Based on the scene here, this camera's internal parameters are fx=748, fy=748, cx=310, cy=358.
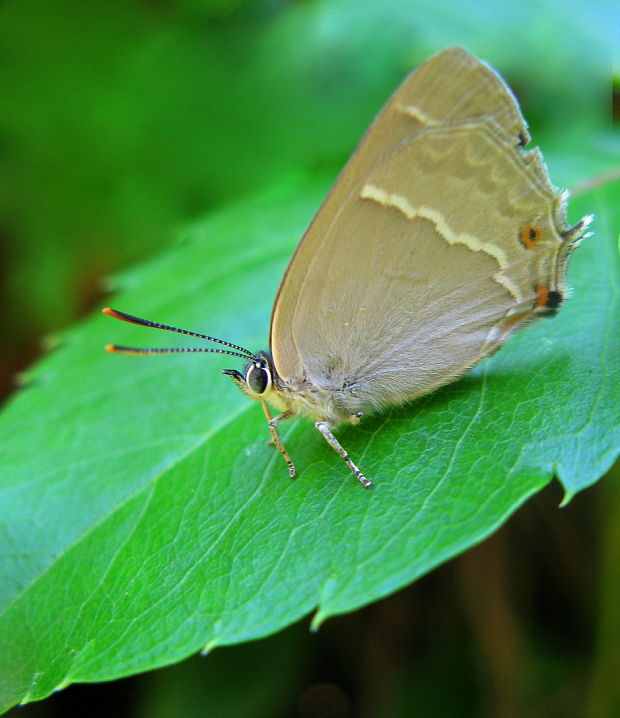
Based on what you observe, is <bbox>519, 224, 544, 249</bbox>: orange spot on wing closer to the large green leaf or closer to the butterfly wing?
the butterfly wing

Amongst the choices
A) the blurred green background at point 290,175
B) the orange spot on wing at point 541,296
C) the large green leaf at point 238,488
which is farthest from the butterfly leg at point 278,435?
the blurred green background at point 290,175

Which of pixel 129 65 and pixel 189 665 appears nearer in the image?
pixel 189 665

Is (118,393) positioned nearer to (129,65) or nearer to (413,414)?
(413,414)

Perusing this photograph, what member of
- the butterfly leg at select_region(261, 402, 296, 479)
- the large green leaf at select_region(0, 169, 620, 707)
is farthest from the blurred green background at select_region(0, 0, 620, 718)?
the butterfly leg at select_region(261, 402, 296, 479)

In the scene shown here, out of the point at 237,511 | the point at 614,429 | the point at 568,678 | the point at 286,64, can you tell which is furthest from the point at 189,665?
the point at 286,64

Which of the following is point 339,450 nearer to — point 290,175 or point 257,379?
point 257,379

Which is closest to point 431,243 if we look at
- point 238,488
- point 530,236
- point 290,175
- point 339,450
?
point 530,236
